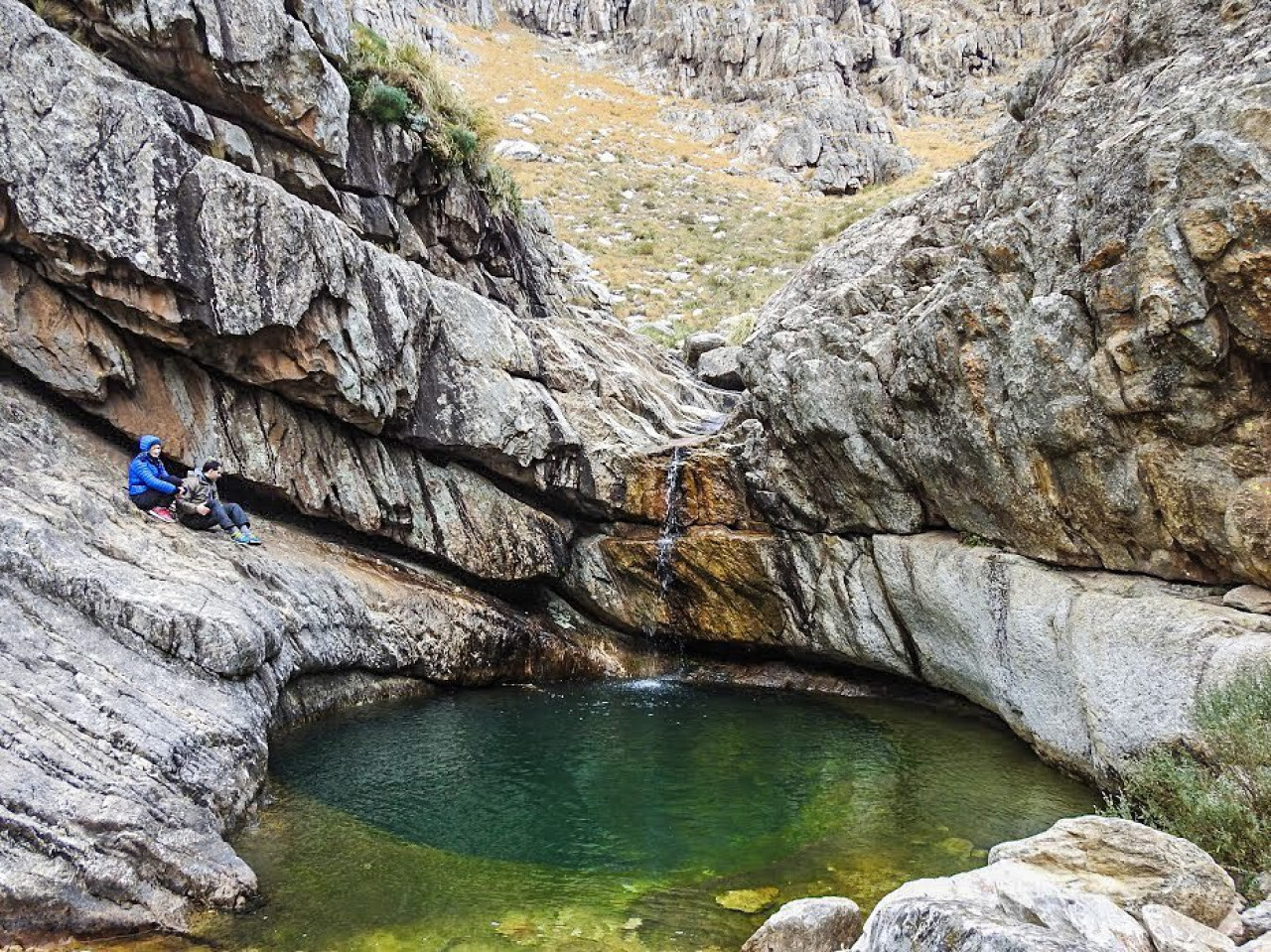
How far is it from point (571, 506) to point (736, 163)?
179 ft

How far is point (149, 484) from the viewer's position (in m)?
15.5

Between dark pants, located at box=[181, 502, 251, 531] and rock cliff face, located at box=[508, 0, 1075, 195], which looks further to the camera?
rock cliff face, located at box=[508, 0, 1075, 195]

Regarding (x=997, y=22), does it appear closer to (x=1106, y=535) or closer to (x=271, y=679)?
(x=1106, y=535)

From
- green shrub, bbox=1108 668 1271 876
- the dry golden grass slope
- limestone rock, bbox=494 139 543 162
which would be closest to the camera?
green shrub, bbox=1108 668 1271 876

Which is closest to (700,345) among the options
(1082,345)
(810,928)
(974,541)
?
(974,541)

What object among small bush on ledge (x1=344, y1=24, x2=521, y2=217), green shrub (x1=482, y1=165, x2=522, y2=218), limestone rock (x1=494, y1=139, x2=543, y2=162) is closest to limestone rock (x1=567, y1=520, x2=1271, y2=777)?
green shrub (x1=482, y1=165, x2=522, y2=218)

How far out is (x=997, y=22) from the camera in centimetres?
8019

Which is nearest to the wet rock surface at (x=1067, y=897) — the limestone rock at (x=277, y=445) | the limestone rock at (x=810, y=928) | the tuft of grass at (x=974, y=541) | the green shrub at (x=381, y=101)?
the limestone rock at (x=810, y=928)

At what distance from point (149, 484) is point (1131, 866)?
642 inches

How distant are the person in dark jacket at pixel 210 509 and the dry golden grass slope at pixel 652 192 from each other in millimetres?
24703

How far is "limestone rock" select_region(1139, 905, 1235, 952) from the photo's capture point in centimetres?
548

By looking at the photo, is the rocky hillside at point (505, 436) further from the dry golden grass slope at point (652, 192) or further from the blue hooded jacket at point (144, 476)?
the dry golden grass slope at point (652, 192)

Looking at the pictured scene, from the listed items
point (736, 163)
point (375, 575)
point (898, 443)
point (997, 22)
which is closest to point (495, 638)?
point (375, 575)

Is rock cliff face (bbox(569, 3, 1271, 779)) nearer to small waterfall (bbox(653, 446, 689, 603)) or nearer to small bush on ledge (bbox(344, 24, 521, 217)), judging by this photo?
small waterfall (bbox(653, 446, 689, 603))
